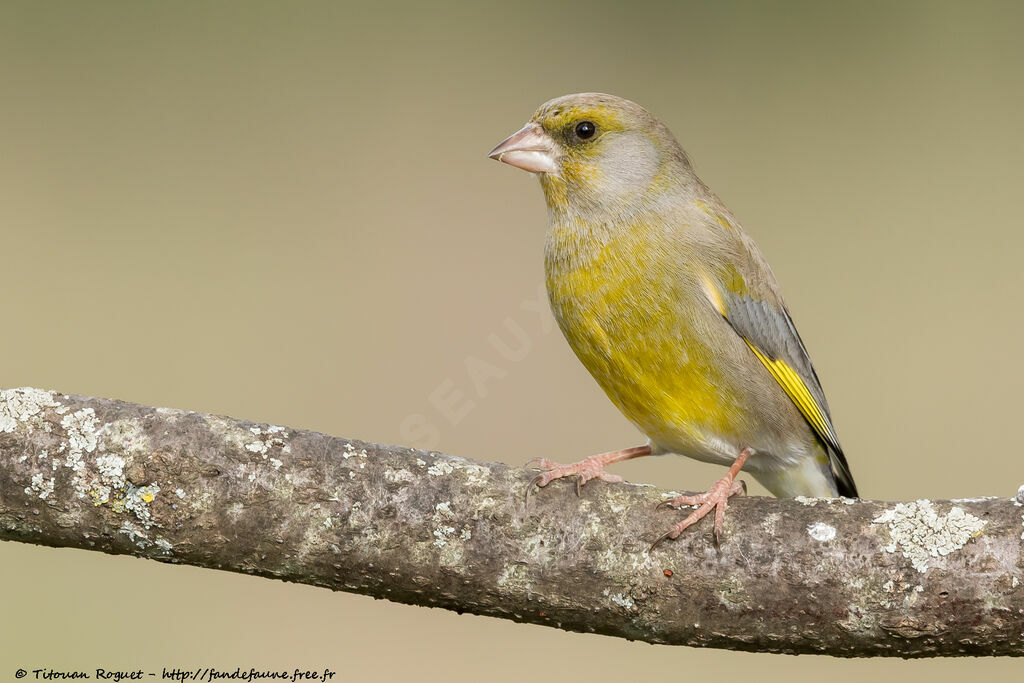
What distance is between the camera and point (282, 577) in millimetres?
1889

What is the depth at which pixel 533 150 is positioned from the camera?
2.45 meters

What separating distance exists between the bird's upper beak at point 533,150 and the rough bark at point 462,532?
0.86 meters

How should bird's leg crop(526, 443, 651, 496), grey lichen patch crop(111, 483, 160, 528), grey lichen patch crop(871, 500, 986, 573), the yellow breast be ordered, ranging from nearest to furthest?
grey lichen patch crop(871, 500, 986, 573) → grey lichen patch crop(111, 483, 160, 528) → bird's leg crop(526, 443, 651, 496) → the yellow breast

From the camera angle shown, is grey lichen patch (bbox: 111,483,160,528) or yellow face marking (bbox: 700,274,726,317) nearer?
grey lichen patch (bbox: 111,483,160,528)

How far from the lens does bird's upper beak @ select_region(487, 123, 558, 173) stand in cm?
245

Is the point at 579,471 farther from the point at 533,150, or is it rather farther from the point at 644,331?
the point at 533,150

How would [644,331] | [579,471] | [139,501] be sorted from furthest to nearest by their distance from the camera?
[644,331]
[579,471]
[139,501]

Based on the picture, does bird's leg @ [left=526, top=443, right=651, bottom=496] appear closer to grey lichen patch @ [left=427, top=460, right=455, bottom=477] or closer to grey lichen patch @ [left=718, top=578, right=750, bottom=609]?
grey lichen patch @ [left=427, top=460, right=455, bottom=477]

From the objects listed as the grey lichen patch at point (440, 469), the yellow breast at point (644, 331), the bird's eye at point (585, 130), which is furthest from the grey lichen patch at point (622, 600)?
the bird's eye at point (585, 130)

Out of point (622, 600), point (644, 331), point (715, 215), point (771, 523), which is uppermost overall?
point (715, 215)

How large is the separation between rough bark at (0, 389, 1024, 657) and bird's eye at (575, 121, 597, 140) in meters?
0.93

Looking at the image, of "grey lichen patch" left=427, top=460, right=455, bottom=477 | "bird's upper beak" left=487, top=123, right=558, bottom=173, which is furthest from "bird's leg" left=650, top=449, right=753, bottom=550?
"bird's upper beak" left=487, top=123, right=558, bottom=173

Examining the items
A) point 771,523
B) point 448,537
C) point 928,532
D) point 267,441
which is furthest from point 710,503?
point 267,441

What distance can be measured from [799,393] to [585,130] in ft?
2.69
